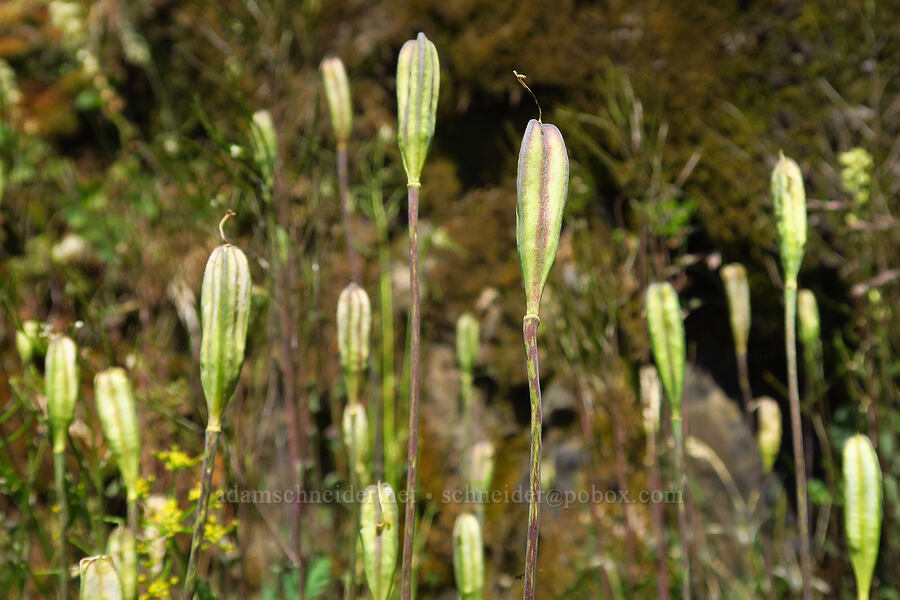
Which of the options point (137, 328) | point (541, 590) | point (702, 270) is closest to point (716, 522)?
point (541, 590)

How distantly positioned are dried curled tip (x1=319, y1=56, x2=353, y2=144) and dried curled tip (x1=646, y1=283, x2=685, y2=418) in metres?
0.65

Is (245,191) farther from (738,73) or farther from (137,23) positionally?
(137,23)

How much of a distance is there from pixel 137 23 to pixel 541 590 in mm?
2075

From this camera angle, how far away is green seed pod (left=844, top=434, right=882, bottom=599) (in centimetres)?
88

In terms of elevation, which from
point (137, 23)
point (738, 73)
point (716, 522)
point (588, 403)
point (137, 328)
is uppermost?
point (137, 23)

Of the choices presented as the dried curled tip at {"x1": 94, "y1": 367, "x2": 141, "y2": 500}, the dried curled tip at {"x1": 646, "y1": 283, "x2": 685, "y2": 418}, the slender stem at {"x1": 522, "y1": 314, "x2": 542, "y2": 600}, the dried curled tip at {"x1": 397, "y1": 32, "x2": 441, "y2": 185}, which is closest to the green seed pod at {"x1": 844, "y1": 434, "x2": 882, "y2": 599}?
the dried curled tip at {"x1": 646, "y1": 283, "x2": 685, "y2": 418}

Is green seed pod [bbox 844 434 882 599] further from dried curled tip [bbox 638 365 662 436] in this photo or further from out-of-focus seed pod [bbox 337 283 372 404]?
out-of-focus seed pod [bbox 337 283 372 404]

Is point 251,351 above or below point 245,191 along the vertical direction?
below

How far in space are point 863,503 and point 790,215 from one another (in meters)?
0.36

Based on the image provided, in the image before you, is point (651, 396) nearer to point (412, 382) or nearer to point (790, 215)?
point (790, 215)

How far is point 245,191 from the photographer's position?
4.14 feet

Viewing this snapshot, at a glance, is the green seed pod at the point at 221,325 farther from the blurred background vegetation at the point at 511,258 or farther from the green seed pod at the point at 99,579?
the blurred background vegetation at the point at 511,258

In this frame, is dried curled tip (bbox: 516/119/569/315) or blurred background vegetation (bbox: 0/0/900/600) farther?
→ blurred background vegetation (bbox: 0/0/900/600)

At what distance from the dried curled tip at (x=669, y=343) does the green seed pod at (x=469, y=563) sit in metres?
0.30
